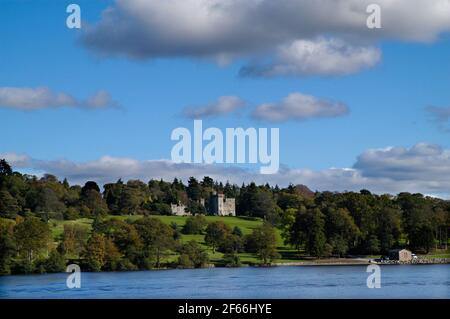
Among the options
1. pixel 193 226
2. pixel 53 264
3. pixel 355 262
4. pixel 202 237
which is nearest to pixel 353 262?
pixel 355 262

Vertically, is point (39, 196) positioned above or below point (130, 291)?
above

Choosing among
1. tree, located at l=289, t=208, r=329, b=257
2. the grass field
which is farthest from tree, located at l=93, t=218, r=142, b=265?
tree, located at l=289, t=208, r=329, b=257

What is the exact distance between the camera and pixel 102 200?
128 metres

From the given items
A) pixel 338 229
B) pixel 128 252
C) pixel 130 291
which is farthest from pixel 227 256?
pixel 130 291

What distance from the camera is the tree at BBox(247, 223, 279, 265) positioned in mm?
99812

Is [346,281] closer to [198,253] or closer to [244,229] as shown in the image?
[198,253]

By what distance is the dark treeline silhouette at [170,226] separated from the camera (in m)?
87.8

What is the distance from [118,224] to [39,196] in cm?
2621

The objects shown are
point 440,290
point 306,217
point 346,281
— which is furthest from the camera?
point 306,217

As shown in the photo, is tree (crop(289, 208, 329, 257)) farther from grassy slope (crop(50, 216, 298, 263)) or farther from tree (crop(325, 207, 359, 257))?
grassy slope (crop(50, 216, 298, 263))

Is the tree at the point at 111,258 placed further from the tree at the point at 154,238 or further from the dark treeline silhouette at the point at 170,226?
the tree at the point at 154,238
